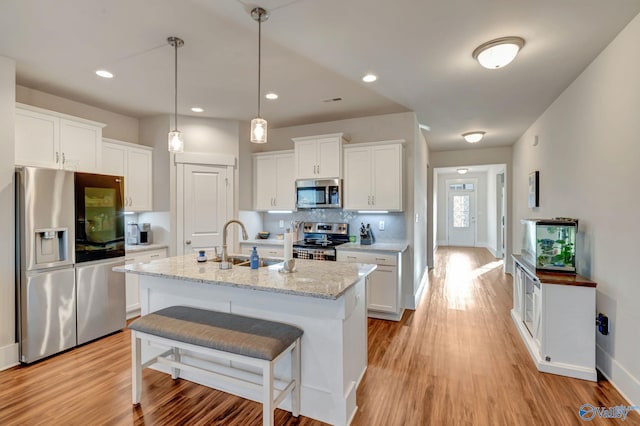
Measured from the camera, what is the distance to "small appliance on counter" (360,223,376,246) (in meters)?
4.22

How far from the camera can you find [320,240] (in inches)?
182

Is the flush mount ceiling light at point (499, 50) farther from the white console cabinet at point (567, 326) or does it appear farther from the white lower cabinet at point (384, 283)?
the white lower cabinet at point (384, 283)

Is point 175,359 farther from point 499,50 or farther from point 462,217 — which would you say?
point 462,217

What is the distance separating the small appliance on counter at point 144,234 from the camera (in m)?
4.31

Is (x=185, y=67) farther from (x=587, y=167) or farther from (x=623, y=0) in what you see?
(x=587, y=167)

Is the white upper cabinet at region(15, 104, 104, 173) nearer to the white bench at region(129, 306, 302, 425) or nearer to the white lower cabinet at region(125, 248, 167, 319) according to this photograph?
the white lower cabinet at region(125, 248, 167, 319)

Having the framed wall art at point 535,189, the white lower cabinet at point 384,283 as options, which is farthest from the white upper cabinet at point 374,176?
the framed wall art at point 535,189

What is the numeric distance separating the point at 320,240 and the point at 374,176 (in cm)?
128

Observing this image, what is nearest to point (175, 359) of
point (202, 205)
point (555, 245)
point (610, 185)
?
point (202, 205)

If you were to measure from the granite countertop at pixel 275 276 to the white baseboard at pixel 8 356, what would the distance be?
149 cm

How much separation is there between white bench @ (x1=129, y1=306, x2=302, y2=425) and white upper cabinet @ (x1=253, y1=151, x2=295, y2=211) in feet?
8.86

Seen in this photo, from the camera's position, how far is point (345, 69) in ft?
9.20

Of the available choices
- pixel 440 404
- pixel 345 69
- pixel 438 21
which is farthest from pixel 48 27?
pixel 440 404

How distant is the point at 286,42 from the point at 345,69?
0.66 meters
